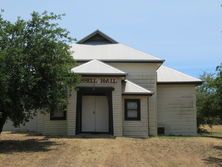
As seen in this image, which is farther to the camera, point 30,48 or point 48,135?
point 48,135

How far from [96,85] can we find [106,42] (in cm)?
893

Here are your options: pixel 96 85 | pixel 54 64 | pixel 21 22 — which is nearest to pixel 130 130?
pixel 96 85

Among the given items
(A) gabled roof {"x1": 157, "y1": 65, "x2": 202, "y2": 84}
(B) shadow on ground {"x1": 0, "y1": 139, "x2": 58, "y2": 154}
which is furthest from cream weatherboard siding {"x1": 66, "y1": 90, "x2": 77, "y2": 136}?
(A) gabled roof {"x1": 157, "y1": 65, "x2": 202, "y2": 84}

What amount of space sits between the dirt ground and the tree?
2.11 metres

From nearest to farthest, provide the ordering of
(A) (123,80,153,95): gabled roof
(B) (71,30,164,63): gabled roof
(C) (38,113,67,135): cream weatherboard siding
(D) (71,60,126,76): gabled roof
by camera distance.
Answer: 1. (D) (71,60,126,76): gabled roof
2. (C) (38,113,67,135): cream weatherboard siding
3. (A) (123,80,153,95): gabled roof
4. (B) (71,30,164,63): gabled roof

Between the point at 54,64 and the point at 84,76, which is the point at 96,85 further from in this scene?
the point at 54,64

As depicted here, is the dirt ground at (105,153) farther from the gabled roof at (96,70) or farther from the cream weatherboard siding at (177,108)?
the cream weatherboard siding at (177,108)

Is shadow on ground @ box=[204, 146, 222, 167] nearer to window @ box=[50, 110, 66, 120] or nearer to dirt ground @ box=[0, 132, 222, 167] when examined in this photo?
dirt ground @ box=[0, 132, 222, 167]

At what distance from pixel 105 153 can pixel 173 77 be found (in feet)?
56.5

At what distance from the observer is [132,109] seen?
29.0 meters

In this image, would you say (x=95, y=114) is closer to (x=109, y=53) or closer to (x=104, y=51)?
(x=109, y=53)

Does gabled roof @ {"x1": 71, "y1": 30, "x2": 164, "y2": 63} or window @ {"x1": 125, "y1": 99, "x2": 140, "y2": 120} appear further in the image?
gabled roof @ {"x1": 71, "y1": 30, "x2": 164, "y2": 63}

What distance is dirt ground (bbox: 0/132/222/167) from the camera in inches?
652

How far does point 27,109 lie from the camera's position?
878 inches
